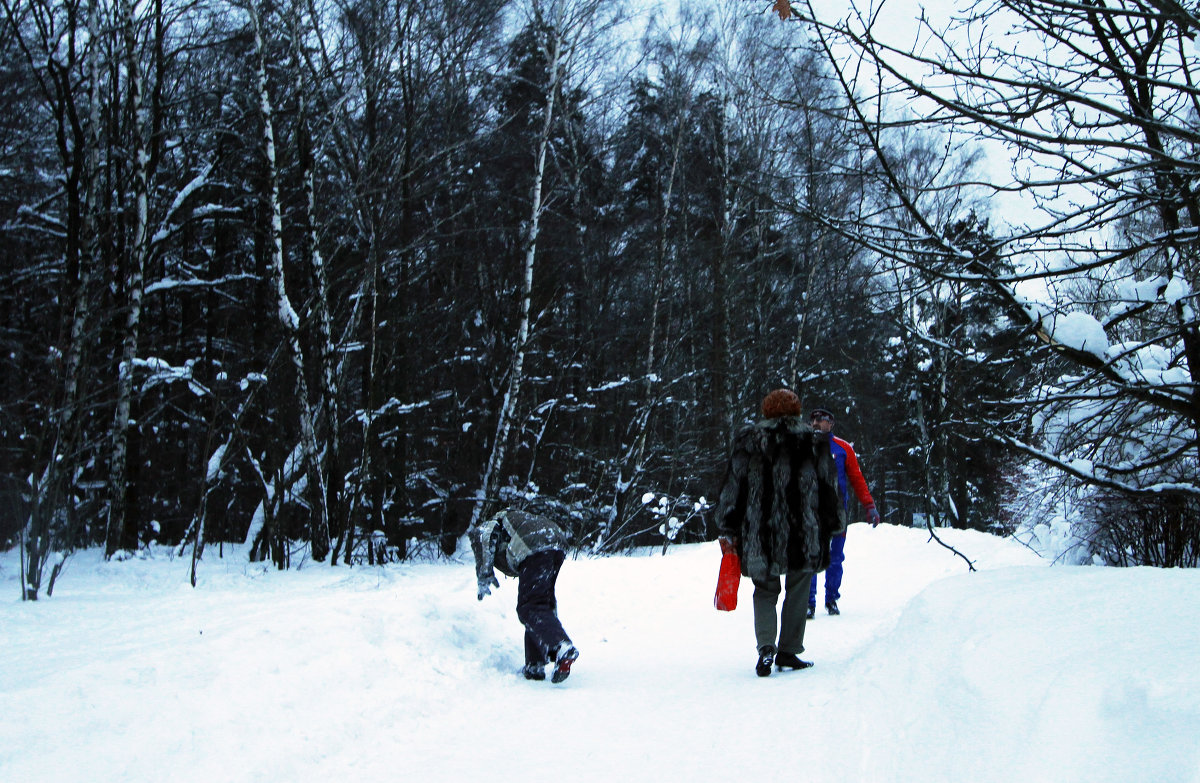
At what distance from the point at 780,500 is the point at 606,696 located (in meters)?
1.64

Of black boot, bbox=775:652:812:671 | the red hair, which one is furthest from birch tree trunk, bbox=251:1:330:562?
black boot, bbox=775:652:812:671

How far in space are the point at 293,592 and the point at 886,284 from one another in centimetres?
642

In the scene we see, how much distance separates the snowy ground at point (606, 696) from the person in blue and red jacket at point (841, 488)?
47.0 inches

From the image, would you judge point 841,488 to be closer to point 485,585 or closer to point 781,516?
point 781,516

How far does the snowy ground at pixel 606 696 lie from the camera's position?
336 cm

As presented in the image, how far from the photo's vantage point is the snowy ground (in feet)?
11.0

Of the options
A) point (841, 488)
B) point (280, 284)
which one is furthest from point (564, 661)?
point (280, 284)

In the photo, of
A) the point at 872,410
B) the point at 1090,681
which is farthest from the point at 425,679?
the point at 872,410

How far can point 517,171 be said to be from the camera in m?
18.1

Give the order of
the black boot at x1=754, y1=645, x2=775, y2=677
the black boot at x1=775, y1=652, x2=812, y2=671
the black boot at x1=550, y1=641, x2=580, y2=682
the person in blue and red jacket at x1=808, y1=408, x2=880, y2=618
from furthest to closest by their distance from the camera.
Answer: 1. the person in blue and red jacket at x1=808, y1=408, x2=880, y2=618
2. the black boot at x1=775, y1=652, x2=812, y2=671
3. the black boot at x1=754, y1=645, x2=775, y2=677
4. the black boot at x1=550, y1=641, x2=580, y2=682

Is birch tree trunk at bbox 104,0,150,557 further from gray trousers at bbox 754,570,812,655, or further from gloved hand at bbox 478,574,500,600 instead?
gray trousers at bbox 754,570,812,655

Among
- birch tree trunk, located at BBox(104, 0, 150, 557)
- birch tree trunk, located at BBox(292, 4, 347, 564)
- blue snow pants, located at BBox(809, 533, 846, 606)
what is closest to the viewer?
blue snow pants, located at BBox(809, 533, 846, 606)

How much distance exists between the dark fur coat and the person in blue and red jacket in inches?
69.3

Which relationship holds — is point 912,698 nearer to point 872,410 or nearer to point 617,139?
point 617,139
